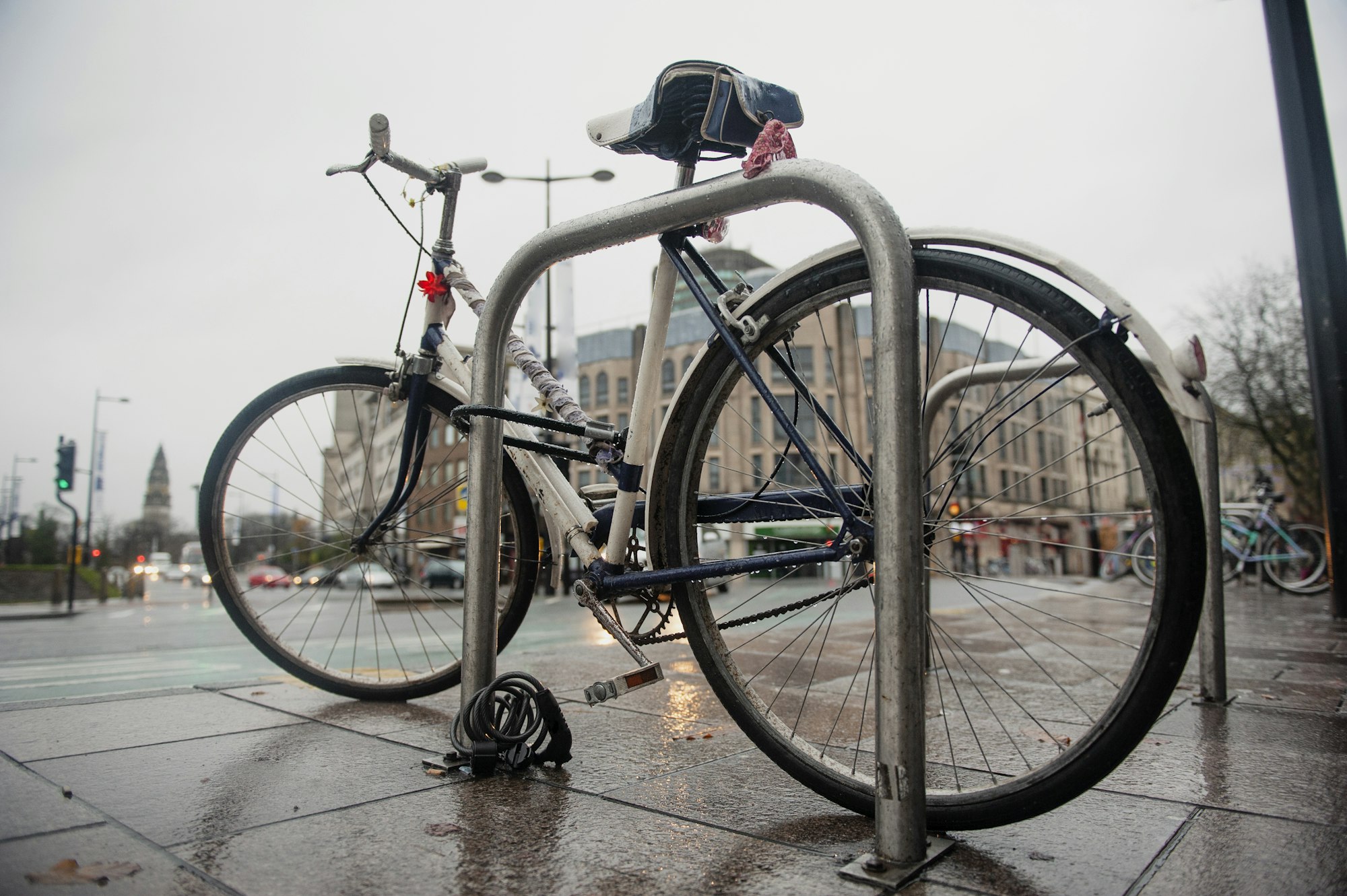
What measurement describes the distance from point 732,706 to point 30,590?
148ft

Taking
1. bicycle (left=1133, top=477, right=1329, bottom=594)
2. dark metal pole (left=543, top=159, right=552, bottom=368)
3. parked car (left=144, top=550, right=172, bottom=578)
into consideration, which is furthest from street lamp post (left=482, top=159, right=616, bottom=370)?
parked car (left=144, top=550, right=172, bottom=578)

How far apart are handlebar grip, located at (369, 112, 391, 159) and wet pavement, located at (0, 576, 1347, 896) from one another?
1.88 m

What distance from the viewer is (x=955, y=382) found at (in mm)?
3150

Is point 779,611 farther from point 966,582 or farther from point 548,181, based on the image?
point 548,181

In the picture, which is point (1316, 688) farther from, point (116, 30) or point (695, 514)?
point (116, 30)

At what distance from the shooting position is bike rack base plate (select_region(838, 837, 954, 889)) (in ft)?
4.68

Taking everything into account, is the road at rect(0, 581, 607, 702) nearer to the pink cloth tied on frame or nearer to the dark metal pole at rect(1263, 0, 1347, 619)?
the pink cloth tied on frame

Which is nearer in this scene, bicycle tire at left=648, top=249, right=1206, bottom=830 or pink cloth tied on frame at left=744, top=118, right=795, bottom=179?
bicycle tire at left=648, top=249, right=1206, bottom=830

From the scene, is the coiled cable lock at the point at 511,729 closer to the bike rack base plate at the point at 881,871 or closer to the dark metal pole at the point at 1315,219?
the bike rack base plate at the point at 881,871

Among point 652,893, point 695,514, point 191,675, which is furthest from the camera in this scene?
point 191,675

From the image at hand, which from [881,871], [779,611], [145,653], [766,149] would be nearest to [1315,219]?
[766,149]

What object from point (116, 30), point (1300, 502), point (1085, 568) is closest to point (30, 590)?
point (116, 30)

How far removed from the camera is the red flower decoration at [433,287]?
2965 mm

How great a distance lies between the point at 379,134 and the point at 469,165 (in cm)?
30
